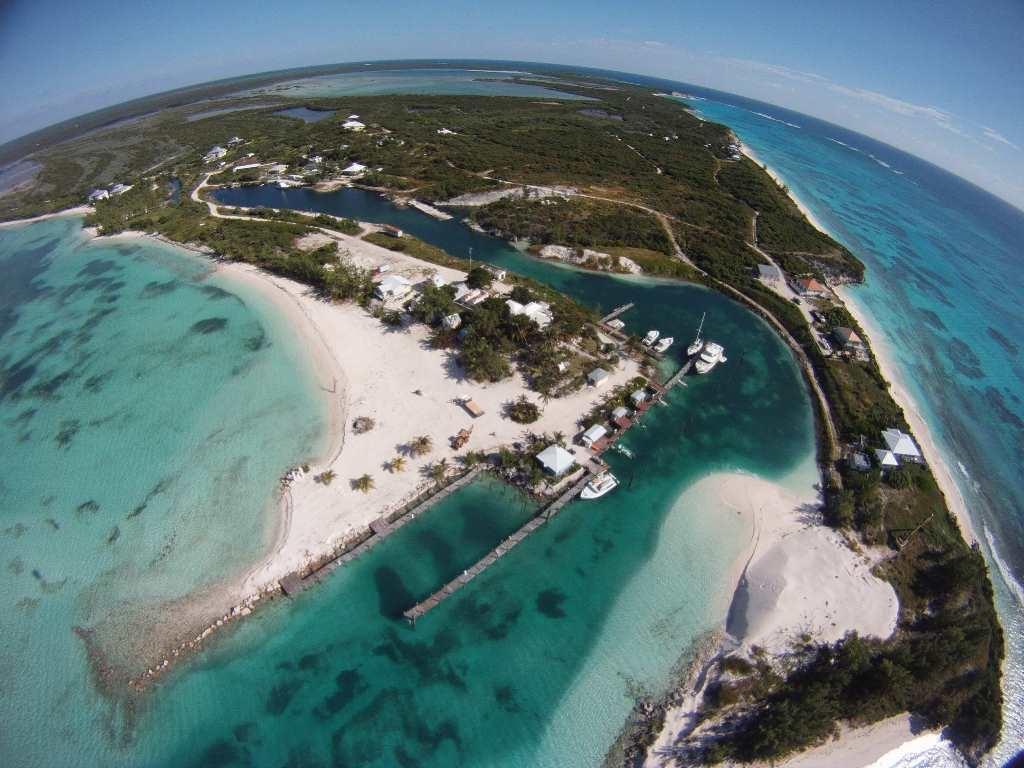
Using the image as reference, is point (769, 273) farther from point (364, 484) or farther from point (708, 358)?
point (364, 484)

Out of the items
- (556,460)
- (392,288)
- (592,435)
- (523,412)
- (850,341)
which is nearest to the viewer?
(556,460)

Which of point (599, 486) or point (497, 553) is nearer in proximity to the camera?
point (497, 553)

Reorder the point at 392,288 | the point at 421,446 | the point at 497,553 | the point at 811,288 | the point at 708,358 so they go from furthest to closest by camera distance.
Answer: the point at 811,288, the point at 392,288, the point at 708,358, the point at 421,446, the point at 497,553

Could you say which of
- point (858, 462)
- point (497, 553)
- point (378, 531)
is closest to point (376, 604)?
point (378, 531)

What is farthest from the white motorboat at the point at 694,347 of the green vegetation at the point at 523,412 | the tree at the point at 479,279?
the tree at the point at 479,279

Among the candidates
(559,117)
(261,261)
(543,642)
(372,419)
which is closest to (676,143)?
(559,117)

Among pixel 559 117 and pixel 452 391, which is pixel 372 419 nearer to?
pixel 452 391

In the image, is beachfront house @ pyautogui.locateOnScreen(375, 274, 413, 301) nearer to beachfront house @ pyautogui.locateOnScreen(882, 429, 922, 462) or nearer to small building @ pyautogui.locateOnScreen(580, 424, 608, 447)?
small building @ pyautogui.locateOnScreen(580, 424, 608, 447)

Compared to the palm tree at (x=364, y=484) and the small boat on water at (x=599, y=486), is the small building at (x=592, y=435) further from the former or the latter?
the palm tree at (x=364, y=484)

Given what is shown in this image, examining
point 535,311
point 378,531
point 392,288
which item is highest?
point 392,288
